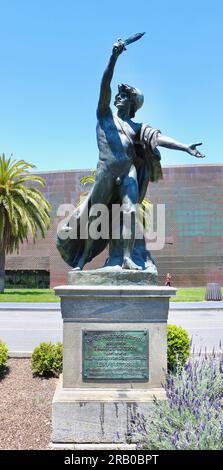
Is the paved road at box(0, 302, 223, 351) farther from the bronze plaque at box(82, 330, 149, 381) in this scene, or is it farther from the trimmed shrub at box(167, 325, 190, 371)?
the bronze plaque at box(82, 330, 149, 381)

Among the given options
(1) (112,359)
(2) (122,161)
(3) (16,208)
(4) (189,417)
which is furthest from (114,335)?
(3) (16,208)

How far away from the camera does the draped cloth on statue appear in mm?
5867

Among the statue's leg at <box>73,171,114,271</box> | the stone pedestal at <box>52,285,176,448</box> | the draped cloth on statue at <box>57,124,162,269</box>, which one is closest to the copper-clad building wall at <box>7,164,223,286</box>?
the draped cloth on statue at <box>57,124,162,269</box>

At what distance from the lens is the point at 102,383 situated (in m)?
5.19

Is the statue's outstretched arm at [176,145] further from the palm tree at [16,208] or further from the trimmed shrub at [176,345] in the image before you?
the palm tree at [16,208]

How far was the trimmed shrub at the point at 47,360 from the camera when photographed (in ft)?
24.0

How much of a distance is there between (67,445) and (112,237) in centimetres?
244

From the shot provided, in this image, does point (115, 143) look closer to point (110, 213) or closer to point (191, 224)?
point (110, 213)

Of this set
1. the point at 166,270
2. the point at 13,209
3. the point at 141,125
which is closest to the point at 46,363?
the point at 141,125

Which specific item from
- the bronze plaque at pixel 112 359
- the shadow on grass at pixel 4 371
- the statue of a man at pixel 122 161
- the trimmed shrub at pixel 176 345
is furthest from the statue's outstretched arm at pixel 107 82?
the shadow on grass at pixel 4 371

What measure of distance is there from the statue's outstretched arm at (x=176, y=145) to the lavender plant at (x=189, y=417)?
241 cm

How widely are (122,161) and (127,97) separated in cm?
87

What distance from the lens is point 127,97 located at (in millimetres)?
5984

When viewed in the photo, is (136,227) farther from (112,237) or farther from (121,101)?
(121,101)
